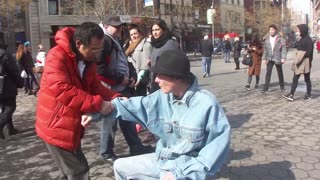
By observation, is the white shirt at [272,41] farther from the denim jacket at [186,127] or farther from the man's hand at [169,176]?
the man's hand at [169,176]

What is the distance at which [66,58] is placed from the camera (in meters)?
2.96

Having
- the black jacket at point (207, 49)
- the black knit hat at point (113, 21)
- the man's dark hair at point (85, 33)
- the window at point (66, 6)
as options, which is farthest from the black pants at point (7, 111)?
the window at point (66, 6)

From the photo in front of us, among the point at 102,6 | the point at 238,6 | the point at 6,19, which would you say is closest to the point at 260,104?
the point at 102,6

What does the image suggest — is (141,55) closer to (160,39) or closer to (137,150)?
(160,39)

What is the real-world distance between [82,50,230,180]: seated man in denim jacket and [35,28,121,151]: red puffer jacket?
0.13 metres

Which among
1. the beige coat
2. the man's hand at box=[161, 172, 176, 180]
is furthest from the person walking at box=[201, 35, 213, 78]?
the man's hand at box=[161, 172, 176, 180]

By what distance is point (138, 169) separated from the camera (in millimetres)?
2949

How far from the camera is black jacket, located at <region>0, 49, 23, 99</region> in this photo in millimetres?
6434

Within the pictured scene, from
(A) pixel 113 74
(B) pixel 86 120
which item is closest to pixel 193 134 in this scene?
(B) pixel 86 120

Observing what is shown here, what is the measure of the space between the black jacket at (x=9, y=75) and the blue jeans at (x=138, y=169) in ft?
13.7

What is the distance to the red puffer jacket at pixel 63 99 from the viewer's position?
288 centimetres

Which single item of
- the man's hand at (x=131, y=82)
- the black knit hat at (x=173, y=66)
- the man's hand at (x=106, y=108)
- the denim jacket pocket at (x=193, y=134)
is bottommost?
the denim jacket pocket at (x=193, y=134)

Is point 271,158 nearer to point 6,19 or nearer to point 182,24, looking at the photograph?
point 6,19

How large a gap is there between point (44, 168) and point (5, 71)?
2.34 m
